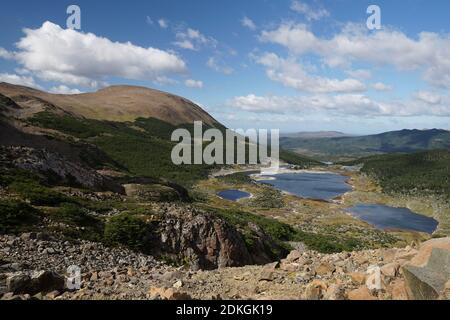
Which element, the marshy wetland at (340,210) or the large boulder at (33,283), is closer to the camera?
the large boulder at (33,283)

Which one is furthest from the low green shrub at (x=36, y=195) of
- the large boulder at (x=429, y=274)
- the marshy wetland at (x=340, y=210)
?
the marshy wetland at (x=340, y=210)

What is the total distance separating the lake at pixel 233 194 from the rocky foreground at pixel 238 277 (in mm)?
104562

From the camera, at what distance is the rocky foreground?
43.5 feet

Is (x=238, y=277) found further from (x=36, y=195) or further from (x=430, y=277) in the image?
(x=36, y=195)

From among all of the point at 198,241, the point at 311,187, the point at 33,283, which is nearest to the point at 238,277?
the point at 33,283

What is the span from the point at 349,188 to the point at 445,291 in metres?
169

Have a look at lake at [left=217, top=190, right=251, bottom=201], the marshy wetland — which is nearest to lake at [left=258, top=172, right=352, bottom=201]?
the marshy wetland

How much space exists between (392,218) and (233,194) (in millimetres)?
51432

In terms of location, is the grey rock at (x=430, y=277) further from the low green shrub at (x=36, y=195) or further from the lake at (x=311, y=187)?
the lake at (x=311, y=187)

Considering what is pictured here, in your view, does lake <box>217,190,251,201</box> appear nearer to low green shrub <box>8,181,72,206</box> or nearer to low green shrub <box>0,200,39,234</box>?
low green shrub <box>8,181,72,206</box>

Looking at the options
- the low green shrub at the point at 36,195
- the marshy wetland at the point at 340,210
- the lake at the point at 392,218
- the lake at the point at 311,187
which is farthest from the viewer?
the lake at the point at 311,187

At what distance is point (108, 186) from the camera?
162 feet

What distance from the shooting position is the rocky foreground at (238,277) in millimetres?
13258
